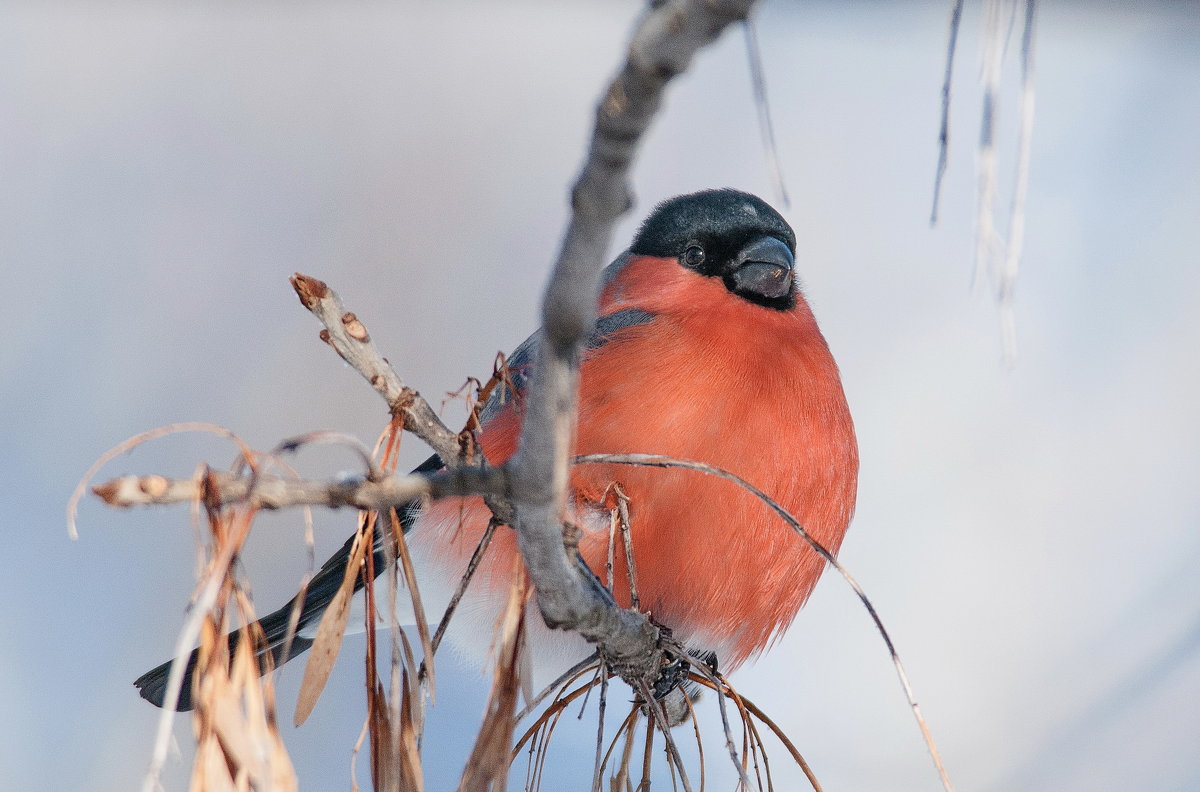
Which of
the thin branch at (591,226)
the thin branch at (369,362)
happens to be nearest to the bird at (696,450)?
the thin branch at (369,362)

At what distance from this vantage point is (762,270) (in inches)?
65.2

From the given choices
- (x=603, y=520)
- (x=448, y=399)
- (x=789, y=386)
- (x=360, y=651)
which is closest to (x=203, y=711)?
(x=448, y=399)

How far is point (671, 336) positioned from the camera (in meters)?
1.56

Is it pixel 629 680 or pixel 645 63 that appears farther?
pixel 629 680

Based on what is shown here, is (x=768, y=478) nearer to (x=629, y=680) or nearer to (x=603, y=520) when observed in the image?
(x=603, y=520)

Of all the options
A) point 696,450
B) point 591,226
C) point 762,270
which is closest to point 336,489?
point 591,226

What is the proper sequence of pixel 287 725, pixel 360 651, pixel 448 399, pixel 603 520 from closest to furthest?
pixel 448 399, pixel 603 520, pixel 287 725, pixel 360 651

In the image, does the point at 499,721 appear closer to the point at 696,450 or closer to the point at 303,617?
the point at 696,450

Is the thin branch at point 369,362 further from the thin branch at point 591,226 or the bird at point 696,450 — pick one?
the bird at point 696,450

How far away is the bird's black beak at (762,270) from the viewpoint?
1656mm

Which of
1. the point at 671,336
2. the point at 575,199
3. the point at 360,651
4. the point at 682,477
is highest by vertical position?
the point at 575,199

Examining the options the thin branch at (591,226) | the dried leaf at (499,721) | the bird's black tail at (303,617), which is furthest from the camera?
the bird's black tail at (303,617)

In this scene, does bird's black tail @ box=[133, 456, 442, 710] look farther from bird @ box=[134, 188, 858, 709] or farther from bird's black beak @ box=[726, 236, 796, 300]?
bird's black beak @ box=[726, 236, 796, 300]

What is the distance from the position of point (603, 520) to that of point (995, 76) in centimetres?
79
